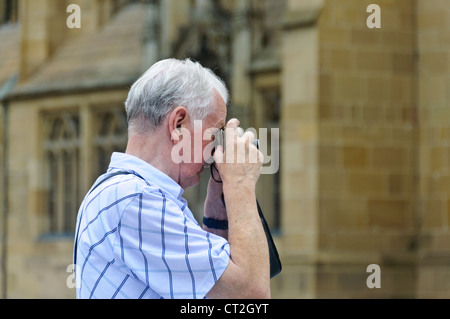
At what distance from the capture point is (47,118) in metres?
13.5

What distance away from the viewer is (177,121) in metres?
2.23

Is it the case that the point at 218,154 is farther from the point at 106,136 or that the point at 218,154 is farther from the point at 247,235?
the point at 106,136

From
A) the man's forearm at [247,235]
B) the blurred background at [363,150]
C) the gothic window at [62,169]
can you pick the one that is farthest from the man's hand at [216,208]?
the gothic window at [62,169]

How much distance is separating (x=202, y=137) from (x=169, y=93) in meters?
0.12

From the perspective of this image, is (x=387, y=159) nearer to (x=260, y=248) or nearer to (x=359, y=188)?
(x=359, y=188)

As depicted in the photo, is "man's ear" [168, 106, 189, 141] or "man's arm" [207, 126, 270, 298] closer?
"man's arm" [207, 126, 270, 298]

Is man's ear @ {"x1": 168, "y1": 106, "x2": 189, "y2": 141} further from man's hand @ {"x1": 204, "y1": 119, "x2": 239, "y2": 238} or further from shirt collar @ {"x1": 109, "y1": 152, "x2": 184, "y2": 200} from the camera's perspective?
A: man's hand @ {"x1": 204, "y1": 119, "x2": 239, "y2": 238}

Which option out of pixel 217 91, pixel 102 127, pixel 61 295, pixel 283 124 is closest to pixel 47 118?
pixel 102 127

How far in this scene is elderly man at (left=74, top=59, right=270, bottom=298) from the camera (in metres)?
2.06

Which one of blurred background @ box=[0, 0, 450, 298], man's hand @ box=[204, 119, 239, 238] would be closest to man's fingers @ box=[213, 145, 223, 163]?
man's hand @ box=[204, 119, 239, 238]

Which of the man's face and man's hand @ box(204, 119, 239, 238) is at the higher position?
the man's face

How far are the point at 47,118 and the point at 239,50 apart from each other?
3.61m

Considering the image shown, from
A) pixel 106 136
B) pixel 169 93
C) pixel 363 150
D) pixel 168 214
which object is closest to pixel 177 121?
pixel 169 93

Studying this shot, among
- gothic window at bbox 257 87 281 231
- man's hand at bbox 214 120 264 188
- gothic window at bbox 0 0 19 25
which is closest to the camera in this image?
man's hand at bbox 214 120 264 188
